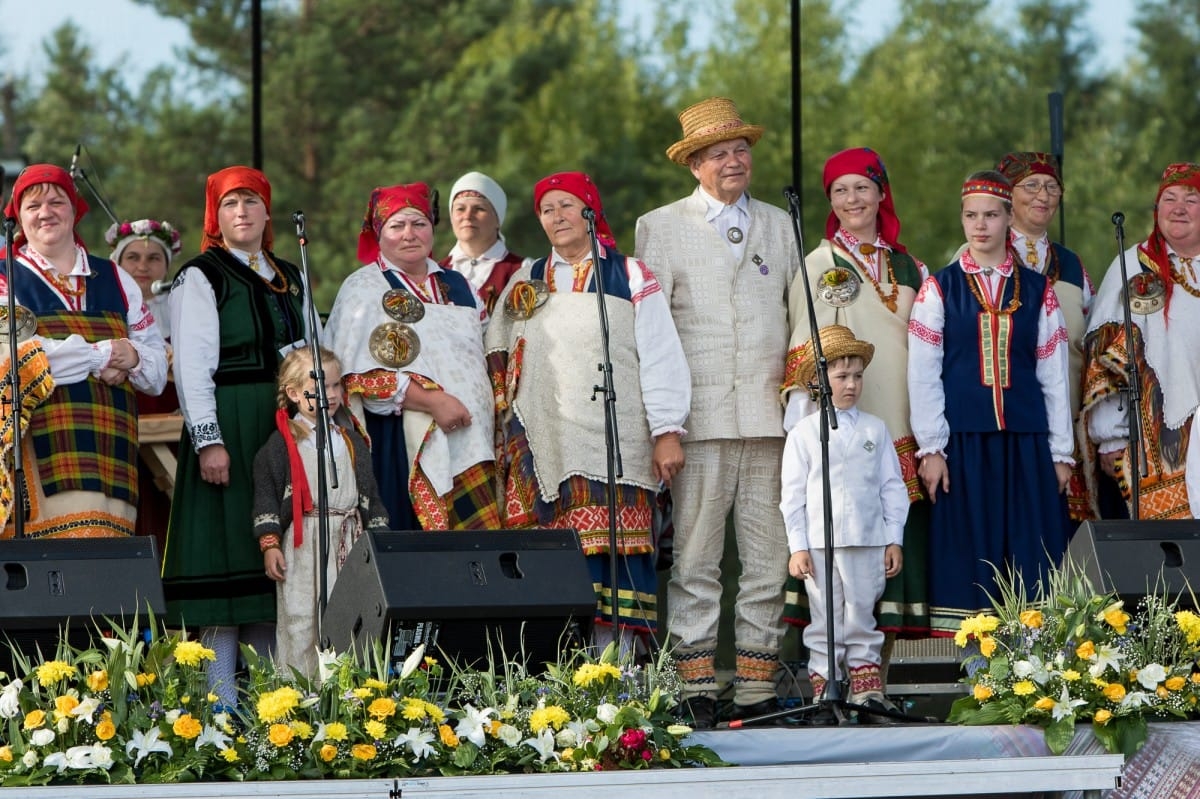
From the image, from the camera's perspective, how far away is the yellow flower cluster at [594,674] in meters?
3.85

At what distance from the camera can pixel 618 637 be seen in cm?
502

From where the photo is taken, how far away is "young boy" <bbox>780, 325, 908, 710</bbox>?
5047mm

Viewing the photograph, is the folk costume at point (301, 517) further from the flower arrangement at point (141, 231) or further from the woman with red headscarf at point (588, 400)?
the flower arrangement at point (141, 231)

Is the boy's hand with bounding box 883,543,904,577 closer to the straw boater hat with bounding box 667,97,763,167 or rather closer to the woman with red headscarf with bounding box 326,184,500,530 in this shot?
the woman with red headscarf with bounding box 326,184,500,530

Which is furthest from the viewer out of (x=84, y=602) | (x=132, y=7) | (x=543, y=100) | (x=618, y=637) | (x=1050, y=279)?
(x=543, y=100)

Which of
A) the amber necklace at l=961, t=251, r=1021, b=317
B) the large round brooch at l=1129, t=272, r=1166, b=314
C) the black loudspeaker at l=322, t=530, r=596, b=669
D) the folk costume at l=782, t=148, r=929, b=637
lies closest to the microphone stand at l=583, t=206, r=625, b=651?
the black loudspeaker at l=322, t=530, r=596, b=669

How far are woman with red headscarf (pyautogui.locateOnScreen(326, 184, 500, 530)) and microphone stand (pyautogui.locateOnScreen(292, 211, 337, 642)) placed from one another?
12.2 inches

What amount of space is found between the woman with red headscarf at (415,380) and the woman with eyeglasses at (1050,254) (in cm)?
172

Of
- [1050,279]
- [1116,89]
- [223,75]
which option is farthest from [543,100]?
[1050,279]

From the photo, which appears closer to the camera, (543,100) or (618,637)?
(618,637)

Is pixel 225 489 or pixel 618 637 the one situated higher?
pixel 225 489

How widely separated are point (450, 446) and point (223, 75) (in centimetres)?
1408

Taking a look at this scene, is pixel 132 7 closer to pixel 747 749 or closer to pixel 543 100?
pixel 543 100

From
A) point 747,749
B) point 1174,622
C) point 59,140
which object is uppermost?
point 59,140
